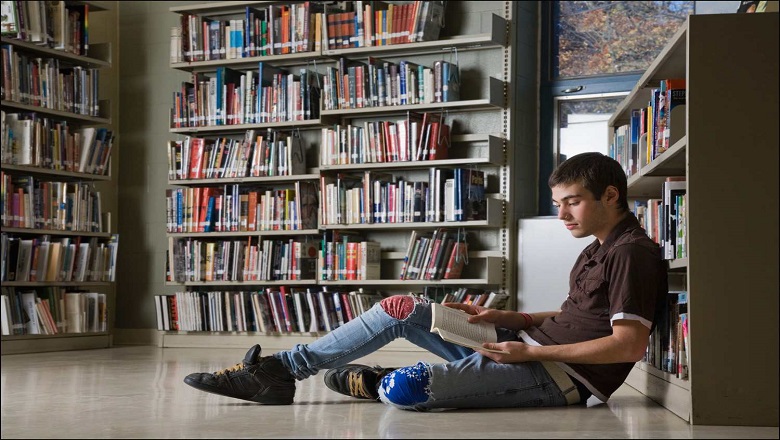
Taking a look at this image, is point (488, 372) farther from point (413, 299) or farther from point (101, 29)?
point (101, 29)

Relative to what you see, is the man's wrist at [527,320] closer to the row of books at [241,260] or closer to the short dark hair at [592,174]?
the short dark hair at [592,174]

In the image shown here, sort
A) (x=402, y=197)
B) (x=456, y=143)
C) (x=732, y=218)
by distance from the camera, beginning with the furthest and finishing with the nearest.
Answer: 1. (x=456, y=143)
2. (x=402, y=197)
3. (x=732, y=218)

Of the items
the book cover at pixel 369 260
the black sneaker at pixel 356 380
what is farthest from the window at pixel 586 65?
the black sneaker at pixel 356 380

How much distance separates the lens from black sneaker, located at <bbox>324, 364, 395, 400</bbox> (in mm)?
3107

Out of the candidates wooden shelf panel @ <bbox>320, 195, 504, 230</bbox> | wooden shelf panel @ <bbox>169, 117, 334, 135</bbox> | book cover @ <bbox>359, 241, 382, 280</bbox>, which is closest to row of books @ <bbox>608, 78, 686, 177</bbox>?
wooden shelf panel @ <bbox>320, 195, 504, 230</bbox>

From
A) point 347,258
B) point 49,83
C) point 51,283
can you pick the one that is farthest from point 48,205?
point 347,258

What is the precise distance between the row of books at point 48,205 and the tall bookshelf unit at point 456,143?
80 centimetres

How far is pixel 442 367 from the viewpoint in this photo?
9.13 ft

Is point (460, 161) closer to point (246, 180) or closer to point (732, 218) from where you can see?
point (246, 180)

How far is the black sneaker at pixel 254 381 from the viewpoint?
2.90 metres

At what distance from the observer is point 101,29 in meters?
7.30

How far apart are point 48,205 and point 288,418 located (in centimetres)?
405

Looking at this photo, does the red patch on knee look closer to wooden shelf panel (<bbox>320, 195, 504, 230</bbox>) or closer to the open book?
the open book

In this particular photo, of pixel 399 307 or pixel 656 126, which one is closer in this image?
pixel 399 307
